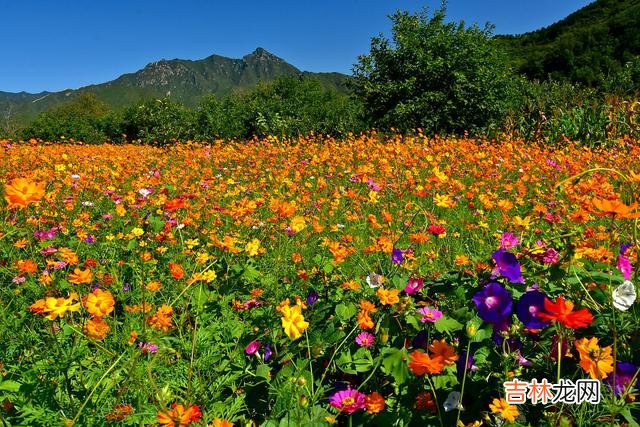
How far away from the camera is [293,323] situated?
3.38 ft

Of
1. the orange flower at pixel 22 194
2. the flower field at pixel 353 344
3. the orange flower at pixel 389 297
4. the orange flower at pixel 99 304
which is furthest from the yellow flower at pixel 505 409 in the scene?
the orange flower at pixel 22 194

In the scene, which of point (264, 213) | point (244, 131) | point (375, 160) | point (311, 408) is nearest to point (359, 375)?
point (311, 408)

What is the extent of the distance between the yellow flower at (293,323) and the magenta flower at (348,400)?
260mm

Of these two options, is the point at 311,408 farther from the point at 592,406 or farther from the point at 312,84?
the point at 312,84

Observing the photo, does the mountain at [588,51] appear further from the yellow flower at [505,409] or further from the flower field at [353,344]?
the yellow flower at [505,409]

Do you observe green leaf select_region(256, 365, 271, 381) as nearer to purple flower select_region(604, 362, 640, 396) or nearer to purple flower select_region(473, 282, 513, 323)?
purple flower select_region(473, 282, 513, 323)

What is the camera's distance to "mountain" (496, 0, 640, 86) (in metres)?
29.5

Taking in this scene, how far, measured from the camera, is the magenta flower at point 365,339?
4.29 ft

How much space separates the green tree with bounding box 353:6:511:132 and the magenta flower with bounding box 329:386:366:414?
1042 centimetres

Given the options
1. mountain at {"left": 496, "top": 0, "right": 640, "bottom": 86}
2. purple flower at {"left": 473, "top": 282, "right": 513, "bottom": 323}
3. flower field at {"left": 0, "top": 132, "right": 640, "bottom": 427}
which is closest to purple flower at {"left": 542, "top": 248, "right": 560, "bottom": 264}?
flower field at {"left": 0, "top": 132, "right": 640, "bottom": 427}

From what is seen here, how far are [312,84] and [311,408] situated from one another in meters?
49.0

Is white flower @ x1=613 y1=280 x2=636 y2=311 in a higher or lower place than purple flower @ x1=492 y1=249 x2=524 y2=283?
lower

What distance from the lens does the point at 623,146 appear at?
7.53 m

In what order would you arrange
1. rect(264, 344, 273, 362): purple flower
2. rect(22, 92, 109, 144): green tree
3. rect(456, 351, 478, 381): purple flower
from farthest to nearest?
rect(22, 92, 109, 144): green tree < rect(264, 344, 273, 362): purple flower < rect(456, 351, 478, 381): purple flower
